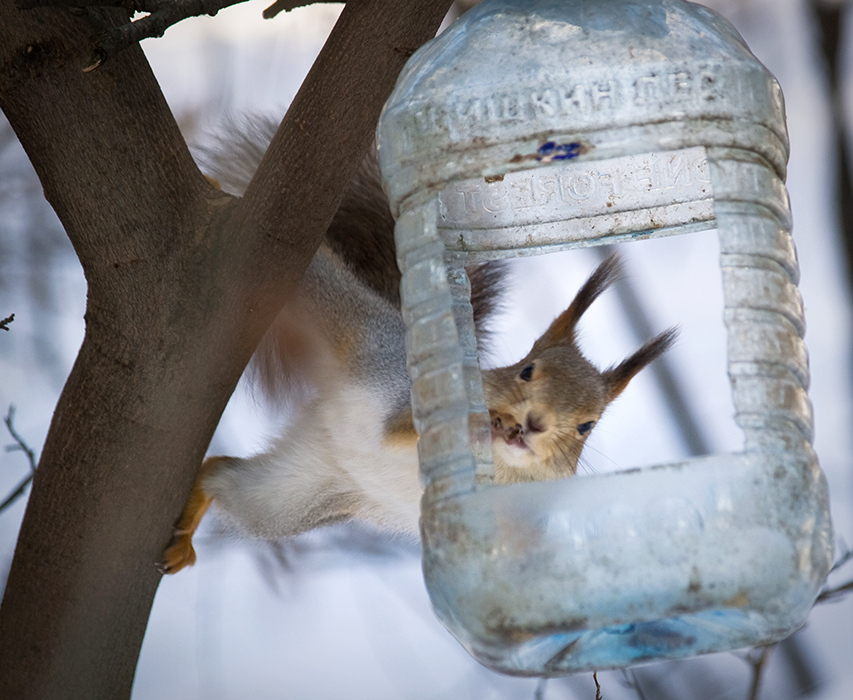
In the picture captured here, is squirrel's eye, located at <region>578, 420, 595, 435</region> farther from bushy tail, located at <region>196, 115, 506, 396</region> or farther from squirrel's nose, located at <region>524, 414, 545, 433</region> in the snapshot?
bushy tail, located at <region>196, 115, 506, 396</region>

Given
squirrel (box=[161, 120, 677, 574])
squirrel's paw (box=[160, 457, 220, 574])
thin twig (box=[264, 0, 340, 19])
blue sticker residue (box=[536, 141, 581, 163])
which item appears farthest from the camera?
squirrel (box=[161, 120, 677, 574])

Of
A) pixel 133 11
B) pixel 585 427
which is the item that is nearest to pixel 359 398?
pixel 585 427

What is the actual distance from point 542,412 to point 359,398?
348 millimetres

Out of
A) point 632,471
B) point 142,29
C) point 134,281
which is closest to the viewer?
point 632,471

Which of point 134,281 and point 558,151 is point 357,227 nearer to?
point 134,281

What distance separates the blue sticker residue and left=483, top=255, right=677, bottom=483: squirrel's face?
949 millimetres

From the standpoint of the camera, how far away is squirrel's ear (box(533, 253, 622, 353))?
A: 170 centimetres

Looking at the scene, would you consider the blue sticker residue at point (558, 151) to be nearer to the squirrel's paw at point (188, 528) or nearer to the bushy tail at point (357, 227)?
the squirrel's paw at point (188, 528)

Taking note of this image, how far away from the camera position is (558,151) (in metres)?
0.88

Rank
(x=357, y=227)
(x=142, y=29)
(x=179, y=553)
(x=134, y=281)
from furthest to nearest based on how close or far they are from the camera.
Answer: (x=357, y=227), (x=179, y=553), (x=134, y=281), (x=142, y=29)

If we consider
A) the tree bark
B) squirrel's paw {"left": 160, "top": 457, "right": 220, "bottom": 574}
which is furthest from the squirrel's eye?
the tree bark

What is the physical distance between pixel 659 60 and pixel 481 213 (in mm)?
276

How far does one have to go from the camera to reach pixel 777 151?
91 cm

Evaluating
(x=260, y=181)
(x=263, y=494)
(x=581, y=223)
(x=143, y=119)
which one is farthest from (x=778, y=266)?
(x=263, y=494)
